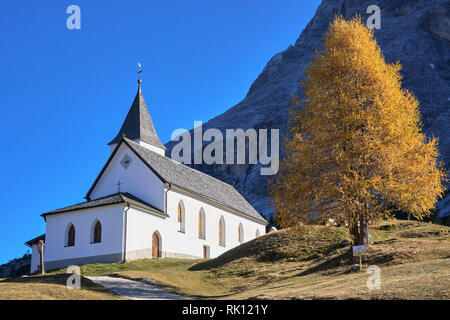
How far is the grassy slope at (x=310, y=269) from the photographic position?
14883mm

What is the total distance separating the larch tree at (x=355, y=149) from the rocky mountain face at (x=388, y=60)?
61004 millimetres

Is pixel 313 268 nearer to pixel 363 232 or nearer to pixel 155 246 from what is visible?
pixel 363 232

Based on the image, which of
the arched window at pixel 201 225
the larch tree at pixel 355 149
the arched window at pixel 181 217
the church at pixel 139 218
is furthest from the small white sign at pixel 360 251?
the arched window at pixel 201 225

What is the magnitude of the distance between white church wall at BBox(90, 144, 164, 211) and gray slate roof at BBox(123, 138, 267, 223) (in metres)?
0.70

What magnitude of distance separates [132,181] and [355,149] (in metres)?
23.6

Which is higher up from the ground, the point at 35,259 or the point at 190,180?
the point at 190,180

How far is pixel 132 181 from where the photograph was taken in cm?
4162

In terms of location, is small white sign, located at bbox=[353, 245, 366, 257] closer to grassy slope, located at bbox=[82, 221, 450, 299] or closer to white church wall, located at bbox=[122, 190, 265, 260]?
grassy slope, located at bbox=[82, 221, 450, 299]

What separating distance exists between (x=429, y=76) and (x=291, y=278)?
99173 mm

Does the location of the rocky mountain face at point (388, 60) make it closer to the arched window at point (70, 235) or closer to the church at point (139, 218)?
the church at point (139, 218)

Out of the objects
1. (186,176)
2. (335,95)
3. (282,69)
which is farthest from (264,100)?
(335,95)

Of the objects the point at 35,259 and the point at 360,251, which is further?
the point at 35,259

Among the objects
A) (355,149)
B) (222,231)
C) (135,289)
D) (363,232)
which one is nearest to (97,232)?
(222,231)

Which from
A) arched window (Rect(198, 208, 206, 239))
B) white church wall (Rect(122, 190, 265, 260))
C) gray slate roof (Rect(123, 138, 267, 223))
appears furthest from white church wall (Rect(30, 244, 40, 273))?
arched window (Rect(198, 208, 206, 239))
